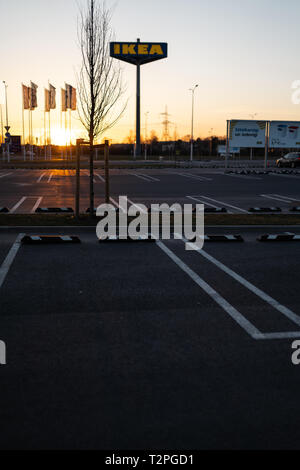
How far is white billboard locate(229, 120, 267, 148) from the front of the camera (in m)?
38.7

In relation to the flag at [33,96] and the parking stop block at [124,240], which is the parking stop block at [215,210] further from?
the flag at [33,96]

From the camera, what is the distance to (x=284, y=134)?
133 ft

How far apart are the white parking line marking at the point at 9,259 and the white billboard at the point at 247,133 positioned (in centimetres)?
3179

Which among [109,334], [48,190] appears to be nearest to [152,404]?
[109,334]

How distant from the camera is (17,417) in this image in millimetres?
3438

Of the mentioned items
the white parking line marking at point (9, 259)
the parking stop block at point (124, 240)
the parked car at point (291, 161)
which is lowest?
the white parking line marking at point (9, 259)

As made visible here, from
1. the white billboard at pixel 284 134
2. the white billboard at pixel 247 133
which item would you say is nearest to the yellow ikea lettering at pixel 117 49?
the white billboard at pixel 247 133

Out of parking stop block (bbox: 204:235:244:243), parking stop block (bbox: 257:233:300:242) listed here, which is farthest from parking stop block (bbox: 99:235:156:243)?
parking stop block (bbox: 257:233:300:242)

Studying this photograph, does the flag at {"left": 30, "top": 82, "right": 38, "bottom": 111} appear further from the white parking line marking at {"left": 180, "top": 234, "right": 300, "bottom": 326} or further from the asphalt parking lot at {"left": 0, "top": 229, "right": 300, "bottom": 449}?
the white parking line marking at {"left": 180, "top": 234, "right": 300, "bottom": 326}

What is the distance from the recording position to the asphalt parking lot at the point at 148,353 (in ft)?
10.9

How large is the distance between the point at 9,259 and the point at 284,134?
122 feet

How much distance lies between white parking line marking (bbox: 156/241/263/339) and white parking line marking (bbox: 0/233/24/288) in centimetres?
298

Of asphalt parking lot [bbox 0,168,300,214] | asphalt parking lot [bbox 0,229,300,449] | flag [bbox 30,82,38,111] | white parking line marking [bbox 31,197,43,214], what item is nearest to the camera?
asphalt parking lot [bbox 0,229,300,449]

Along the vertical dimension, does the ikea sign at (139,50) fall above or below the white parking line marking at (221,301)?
above
